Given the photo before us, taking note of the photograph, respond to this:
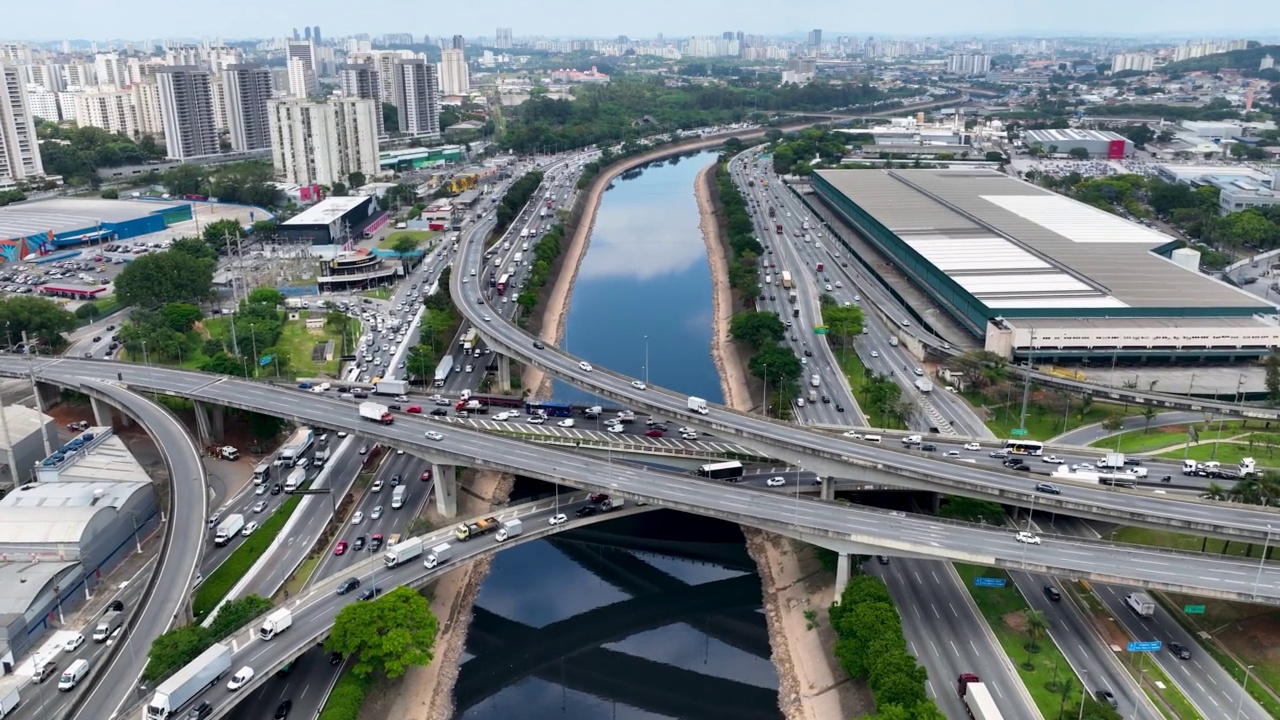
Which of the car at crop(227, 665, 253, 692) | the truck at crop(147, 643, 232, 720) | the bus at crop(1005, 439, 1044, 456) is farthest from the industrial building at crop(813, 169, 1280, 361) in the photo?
the truck at crop(147, 643, 232, 720)

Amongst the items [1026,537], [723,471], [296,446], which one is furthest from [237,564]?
[1026,537]

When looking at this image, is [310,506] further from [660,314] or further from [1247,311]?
[1247,311]

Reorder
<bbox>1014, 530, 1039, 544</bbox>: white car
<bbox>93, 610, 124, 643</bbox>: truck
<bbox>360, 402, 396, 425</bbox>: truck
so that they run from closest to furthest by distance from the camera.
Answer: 1. <bbox>93, 610, 124, 643</bbox>: truck
2. <bbox>1014, 530, 1039, 544</bbox>: white car
3. <bbox>360, 402, 396, 425</bbox>: truck

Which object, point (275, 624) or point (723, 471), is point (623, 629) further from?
point (275, 624)

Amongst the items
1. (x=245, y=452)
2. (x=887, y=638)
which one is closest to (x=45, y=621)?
(x=245, y=452)

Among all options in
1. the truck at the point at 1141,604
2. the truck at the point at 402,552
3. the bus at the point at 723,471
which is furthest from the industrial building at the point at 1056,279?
the truck at the point at 402,552

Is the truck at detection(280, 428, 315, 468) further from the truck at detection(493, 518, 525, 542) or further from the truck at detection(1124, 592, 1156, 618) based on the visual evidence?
the truck at detection(1124, 592, 1156, 618)
